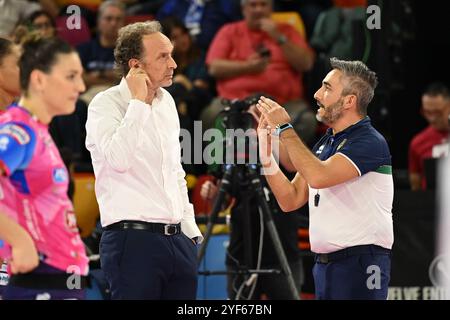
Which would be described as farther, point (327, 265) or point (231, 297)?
point (231, 297)

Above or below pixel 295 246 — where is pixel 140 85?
above

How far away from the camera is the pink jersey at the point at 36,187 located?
410cm

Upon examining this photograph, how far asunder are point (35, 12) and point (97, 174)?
4918 millimetres

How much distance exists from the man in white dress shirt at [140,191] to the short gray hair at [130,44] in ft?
0.04

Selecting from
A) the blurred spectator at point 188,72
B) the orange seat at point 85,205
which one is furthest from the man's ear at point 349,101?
the blurred spectator at point 188,72

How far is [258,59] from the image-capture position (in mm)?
9047

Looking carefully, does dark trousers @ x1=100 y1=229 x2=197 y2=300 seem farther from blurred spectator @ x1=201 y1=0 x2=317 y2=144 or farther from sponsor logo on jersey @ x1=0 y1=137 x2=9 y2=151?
blurred spectator @ x1=201 y1=0 x2=317 y2=144

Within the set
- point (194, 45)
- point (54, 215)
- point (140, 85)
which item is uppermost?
point (194, 45)

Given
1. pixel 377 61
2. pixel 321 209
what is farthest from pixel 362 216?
pixel 377 61

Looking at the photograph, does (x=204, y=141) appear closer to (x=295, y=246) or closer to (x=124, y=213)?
(x=295, y=246)

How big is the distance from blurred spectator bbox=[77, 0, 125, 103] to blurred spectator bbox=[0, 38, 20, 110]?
4.09 metres
